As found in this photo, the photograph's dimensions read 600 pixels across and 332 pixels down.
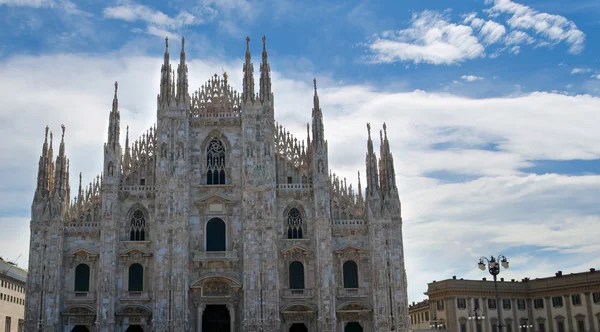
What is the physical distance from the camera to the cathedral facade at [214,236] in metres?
48.7

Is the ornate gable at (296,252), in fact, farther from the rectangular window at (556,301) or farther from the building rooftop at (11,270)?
the building rooftop at (11,270)

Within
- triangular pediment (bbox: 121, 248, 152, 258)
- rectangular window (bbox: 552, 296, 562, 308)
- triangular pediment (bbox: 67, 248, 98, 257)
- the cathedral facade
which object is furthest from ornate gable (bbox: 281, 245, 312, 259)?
rectangular window (bbox: 552, 296, 562, 308)

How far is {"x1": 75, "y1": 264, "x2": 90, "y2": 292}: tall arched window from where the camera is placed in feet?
163

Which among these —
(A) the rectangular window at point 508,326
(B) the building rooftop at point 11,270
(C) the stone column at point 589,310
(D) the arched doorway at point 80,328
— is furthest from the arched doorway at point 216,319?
(C) the stone column at point 589,310

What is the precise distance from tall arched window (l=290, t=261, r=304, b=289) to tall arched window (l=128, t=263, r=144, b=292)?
35.3 feet

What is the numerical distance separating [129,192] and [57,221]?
537 cm

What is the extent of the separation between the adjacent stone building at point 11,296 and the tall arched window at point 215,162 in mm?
27332

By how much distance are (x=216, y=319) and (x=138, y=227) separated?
880 centimetres

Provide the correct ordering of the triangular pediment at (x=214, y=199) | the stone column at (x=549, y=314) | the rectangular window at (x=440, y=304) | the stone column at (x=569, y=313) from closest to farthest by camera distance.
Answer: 1. the triangular pediment at (x=214, y=199)
2. the stone column at (x=569, y=313)
3. the rectangular window at (x=440, y=304)
4. the stone column at (x=549, y=314)

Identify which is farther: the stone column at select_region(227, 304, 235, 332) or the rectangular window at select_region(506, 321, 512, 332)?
the rectangular window at select_region(506, 321, 512, 332)

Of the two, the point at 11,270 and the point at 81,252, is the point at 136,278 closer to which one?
the point at 81,252

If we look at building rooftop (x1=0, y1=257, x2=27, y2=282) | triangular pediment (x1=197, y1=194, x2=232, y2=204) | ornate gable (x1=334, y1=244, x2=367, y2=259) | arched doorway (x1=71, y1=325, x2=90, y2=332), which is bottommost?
arched doorway (x1=71, y1=325, x2=90, y2=332)

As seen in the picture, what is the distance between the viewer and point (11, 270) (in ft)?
232

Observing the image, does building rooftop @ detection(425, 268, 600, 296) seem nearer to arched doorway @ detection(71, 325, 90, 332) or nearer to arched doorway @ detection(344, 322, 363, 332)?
arched doorway @ detection(344, 322, 363, 332)
